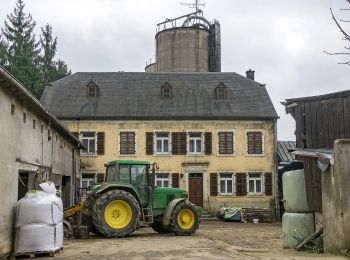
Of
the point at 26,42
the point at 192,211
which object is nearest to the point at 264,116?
the point at 192,211

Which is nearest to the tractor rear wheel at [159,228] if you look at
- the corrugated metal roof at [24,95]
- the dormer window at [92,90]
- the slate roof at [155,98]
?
the corrugated metal roof at [24,95]

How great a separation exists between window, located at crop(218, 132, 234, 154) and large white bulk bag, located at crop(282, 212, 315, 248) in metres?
17.5

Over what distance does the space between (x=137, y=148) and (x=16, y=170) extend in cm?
1781

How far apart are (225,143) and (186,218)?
46.7 ft

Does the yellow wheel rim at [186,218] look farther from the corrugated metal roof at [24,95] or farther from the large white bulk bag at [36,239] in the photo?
the large white bulk bag at [36,239]

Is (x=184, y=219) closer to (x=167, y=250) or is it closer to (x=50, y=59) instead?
(x=167, y=250)

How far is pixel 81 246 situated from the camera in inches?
501

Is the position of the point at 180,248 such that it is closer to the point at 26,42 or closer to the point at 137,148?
the point at 137,148

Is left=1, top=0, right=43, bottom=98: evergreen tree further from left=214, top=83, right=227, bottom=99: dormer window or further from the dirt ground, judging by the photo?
the dirt ground

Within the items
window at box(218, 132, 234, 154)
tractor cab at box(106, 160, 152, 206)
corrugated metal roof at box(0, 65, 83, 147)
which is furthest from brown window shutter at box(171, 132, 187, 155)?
tractor cab at box(106, 160, 152, 206)

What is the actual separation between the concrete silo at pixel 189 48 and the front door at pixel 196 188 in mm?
12046

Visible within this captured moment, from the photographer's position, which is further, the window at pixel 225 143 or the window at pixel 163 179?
the window at pixel 225 143

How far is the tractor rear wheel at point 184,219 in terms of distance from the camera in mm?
16016

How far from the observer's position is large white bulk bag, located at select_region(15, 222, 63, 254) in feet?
35.4
